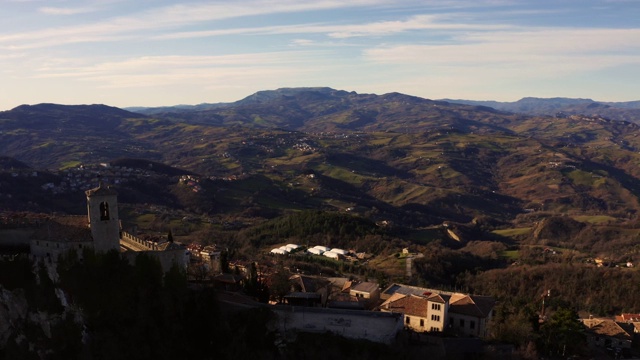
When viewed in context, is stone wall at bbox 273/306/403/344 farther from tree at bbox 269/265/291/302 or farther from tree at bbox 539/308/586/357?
tree at bbox 539/308/586/357

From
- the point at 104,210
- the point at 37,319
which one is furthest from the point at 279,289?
the point at 37,319

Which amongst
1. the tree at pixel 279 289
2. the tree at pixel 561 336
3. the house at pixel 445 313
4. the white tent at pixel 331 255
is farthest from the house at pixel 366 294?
the white tent at pixel 331 255

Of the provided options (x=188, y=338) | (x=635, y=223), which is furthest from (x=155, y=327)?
(x=635, y=223)

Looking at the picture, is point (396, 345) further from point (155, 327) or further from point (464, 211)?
point (464, 211)

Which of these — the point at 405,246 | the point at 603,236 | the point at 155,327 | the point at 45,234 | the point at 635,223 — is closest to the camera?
the point at 155,327

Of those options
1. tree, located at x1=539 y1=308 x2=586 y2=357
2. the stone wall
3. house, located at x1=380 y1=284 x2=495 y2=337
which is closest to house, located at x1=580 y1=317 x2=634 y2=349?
tree, located at x1=539 y1=308 x2=586 y2=357

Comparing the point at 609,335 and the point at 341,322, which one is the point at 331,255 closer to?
the point at 609,335
